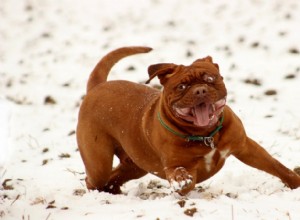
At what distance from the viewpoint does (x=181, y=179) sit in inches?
140

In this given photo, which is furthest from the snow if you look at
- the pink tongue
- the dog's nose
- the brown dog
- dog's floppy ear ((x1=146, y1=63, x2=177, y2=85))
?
dog's floppy ear ((x1=146, y1=63, x2=177, y2=85))

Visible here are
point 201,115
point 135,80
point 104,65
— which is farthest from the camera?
point 135,80

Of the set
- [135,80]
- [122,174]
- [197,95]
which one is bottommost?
[135,80]

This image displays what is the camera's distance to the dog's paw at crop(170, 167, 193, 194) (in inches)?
140

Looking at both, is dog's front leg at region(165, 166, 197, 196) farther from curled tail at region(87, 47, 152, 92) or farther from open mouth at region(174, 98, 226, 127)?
curled tail at region(87, 47, 152, 92)

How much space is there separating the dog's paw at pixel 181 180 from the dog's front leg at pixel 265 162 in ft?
1.67

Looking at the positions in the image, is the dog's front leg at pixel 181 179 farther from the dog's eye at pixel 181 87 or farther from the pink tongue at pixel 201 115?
the dog's eye at pixel 181 87

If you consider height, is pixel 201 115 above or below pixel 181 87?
below

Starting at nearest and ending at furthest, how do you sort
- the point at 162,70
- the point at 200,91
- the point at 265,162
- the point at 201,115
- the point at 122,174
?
1. the point at 200,91
2. the point at 201,115
3. the point at 162,70
4. the point at 265,162
5. the point at 122,174

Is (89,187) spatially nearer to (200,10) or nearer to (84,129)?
(84,129)

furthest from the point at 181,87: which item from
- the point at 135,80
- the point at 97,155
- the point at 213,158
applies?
the point at 135,80

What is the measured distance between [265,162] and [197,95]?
94 centimetres

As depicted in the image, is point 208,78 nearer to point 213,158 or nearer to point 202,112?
point 202,112

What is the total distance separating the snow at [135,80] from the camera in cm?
385
